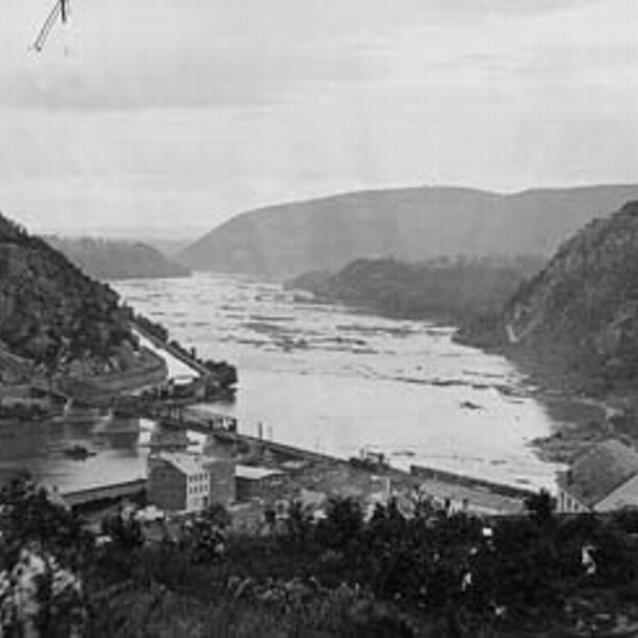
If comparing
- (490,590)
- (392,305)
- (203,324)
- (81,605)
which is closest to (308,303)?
(392,305)

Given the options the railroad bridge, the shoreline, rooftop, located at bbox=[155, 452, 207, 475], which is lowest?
the railroad bridge

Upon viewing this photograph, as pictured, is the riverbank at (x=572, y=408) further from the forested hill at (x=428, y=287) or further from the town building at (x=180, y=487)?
the forested hill at (x=428, y=287)

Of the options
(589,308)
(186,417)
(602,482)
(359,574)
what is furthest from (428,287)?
(359,574)

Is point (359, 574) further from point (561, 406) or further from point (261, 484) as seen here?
point (561, 406)

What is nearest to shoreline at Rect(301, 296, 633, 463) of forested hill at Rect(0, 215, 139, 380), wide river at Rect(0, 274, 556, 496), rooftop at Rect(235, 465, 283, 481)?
wide river at Rect(0, 274, 556, 496)

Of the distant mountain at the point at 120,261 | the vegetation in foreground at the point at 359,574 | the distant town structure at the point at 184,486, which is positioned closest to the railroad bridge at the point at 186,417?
the distant town structure at the point at 184,486

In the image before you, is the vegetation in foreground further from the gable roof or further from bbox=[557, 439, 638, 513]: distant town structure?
the gable roof
